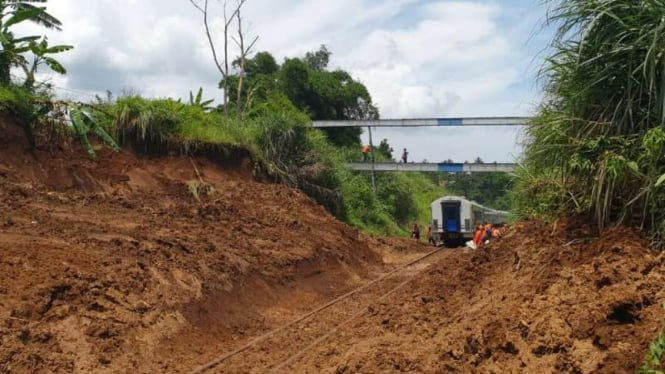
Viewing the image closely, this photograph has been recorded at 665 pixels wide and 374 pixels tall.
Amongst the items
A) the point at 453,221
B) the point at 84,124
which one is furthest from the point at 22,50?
the point at 453,221

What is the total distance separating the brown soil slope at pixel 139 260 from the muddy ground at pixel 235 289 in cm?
3

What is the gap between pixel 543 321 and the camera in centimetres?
582

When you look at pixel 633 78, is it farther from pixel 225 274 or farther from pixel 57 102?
pixel 57 102

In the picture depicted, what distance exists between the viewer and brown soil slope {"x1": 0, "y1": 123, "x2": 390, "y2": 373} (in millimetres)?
8484

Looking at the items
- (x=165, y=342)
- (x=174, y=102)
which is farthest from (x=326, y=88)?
(x=165, y=342)

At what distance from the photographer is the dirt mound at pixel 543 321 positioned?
5199 mm

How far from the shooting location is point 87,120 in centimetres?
1599

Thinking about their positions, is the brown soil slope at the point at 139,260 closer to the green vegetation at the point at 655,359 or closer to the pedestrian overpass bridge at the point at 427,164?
the green vegetation at the point at 655,359

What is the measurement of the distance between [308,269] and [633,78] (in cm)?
1102

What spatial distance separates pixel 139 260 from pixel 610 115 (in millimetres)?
7557

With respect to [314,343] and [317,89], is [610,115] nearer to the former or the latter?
[314,343]

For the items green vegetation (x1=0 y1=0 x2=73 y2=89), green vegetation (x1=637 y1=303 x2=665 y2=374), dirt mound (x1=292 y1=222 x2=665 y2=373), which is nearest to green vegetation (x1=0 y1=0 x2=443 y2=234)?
green vegetation (x1=0 y1=0 x2=73 y2=89)

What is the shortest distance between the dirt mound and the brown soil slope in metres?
2.54

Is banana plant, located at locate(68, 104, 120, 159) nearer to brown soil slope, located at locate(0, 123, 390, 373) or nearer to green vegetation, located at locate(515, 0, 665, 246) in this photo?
brown soil slope, located at locate(0, 123, 390, 373)
